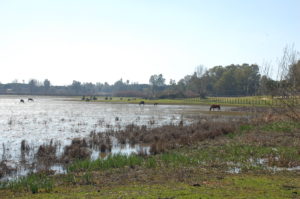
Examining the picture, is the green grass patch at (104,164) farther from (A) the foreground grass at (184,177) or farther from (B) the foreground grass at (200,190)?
(B) the foreground grass at (200,190)

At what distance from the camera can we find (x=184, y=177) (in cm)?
1114

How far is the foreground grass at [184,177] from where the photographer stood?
920cm

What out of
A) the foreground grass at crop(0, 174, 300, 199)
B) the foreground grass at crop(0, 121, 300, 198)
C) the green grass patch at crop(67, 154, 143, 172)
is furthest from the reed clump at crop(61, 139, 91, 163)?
the foreground grass at crop(0, 174, 300, 199)

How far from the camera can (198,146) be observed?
18.6 meters

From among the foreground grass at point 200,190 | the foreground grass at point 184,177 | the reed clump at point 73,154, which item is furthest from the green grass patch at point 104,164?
the foreground grass at point 200,190

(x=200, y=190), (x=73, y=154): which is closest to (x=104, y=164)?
(x=73, y=154)

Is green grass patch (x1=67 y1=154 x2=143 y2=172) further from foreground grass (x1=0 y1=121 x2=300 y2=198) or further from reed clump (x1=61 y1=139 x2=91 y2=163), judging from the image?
reed clump (x1=61 y1=139 x2=91 y2=163)

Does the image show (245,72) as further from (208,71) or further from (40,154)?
(40,154)

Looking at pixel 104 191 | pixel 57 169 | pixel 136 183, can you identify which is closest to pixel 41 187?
pixel 104 191

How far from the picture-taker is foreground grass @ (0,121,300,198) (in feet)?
30.2

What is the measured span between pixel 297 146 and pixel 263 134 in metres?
5.25

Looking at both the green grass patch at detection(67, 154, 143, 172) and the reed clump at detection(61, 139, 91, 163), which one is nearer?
the green grass patch at detection(67, 154, 143, 172)

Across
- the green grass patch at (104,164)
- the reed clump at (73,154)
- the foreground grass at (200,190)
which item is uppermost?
the foreground grass at (200,190)

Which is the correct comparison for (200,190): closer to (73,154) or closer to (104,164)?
(104,164)
